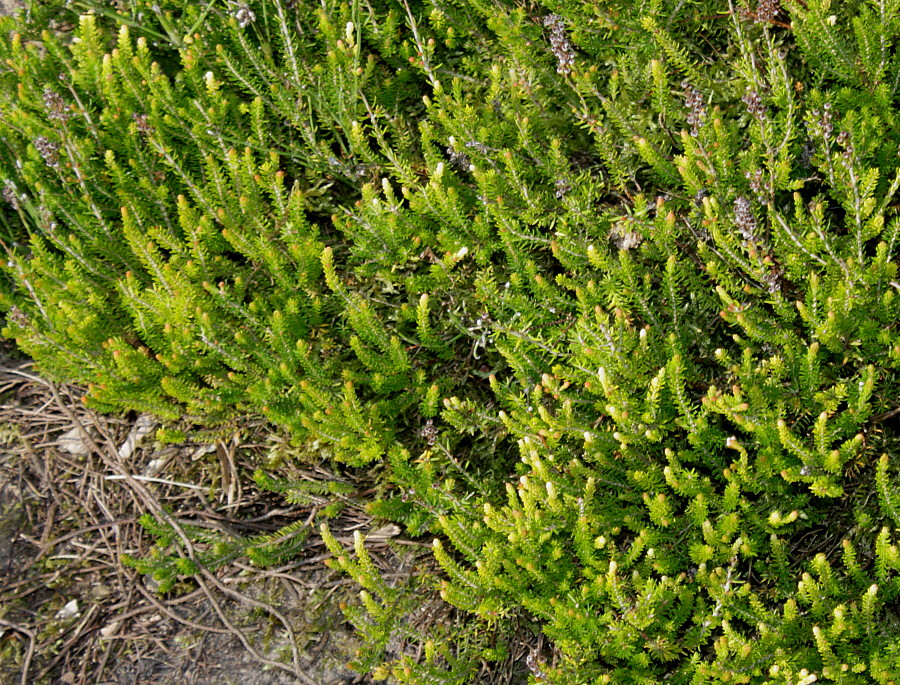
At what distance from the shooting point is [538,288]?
10.2 ft

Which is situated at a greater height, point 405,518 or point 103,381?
point 103,381

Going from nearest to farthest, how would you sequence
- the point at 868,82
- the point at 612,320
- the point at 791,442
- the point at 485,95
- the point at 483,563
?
the point at 791,442 → the point at 483,563 → the point at 868,82 → the point at 612,320 → the point at 485,95

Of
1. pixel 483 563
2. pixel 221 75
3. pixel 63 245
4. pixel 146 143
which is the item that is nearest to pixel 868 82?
pixel 483 563

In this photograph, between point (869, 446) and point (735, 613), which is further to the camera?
point (869, 446)

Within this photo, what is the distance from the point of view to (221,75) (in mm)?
3814

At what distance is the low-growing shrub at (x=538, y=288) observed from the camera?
8.42ft

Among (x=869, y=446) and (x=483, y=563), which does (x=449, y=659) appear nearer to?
(x=483, y=563)

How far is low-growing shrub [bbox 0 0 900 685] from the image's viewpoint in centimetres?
257

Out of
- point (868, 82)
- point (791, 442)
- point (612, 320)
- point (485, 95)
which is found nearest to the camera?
point (791, 442)

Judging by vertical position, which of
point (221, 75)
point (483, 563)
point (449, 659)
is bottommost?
point (449, 659)

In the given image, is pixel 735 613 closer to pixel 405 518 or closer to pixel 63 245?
pixel 405 518

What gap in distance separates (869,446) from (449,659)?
68.1 inches

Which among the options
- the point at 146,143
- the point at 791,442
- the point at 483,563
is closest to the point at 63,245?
the point at 146,143

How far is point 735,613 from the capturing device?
2.47m
